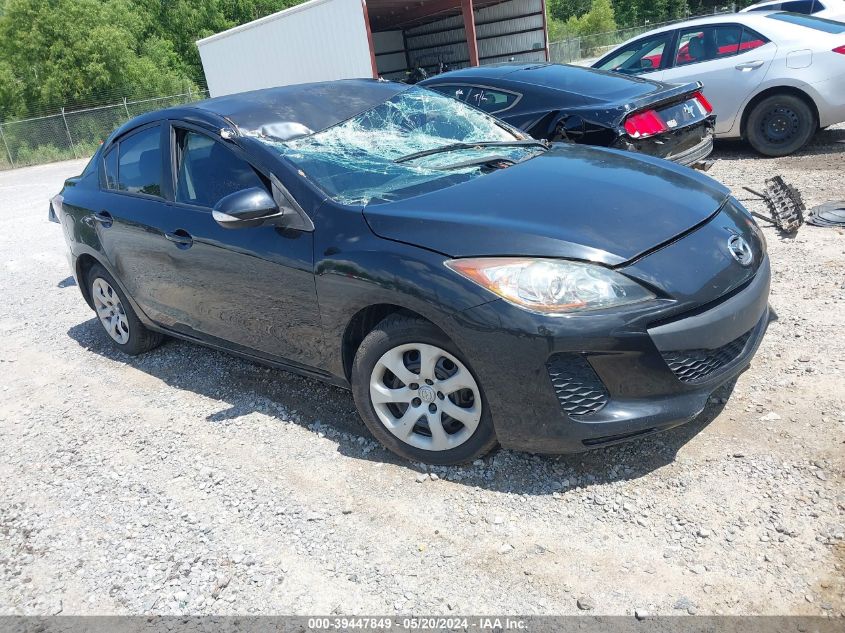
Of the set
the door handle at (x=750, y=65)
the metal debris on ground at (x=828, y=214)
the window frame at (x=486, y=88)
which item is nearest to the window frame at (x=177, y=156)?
the window frame at (x=486, y=88)

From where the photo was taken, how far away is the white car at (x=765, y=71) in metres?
7.62

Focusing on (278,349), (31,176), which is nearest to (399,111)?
(278,349)

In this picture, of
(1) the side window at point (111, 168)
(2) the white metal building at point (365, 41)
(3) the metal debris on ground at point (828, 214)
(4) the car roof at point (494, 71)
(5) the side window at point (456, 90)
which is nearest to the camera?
(1) the side window at point (111, 168)

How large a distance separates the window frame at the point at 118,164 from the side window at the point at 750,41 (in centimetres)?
678

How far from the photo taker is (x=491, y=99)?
22.4 feet

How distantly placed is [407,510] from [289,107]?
2.30m

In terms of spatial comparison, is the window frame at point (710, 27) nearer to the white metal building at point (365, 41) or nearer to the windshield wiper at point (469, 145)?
the windshield wiper at point (469, 145)

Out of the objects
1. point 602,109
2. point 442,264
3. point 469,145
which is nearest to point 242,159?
point 469,145

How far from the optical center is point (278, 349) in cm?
372

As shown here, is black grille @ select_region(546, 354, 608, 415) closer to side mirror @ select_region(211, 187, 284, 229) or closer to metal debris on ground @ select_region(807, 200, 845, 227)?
side mirror @ select_region(211, 187, 284, 229)

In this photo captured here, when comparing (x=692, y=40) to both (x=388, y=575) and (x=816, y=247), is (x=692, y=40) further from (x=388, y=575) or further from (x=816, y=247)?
(x=388, y=575)

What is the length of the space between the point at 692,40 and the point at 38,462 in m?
8.18

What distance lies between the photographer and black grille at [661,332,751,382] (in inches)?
109

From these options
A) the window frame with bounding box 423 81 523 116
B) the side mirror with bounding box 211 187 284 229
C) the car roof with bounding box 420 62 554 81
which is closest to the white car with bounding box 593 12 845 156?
the car roof with bounding box 420 62 554 81
